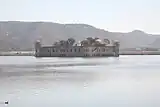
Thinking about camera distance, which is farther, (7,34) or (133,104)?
(7,34)

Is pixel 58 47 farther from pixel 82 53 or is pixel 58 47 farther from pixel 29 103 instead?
pixel 29 103

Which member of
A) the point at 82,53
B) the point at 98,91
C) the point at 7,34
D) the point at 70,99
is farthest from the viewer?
the point at 7,34

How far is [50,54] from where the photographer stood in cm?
10762

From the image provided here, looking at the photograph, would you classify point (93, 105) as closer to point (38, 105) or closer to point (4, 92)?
point (38, 105)

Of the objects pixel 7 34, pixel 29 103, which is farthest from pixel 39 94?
pixel 7 34

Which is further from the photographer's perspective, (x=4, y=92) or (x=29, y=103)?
(x=4, y=92)

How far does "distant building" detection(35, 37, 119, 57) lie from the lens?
343 ft

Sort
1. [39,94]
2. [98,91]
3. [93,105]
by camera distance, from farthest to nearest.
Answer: [98,91]
[39,94]
[93,105]

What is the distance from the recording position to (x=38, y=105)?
14812 millimetres

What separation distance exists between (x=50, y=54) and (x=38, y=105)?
93.1 m

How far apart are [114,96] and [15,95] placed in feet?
14.8

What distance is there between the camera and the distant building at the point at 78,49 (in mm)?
104694

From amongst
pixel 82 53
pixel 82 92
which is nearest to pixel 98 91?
pixel 82 92

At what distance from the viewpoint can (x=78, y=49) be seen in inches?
4126
